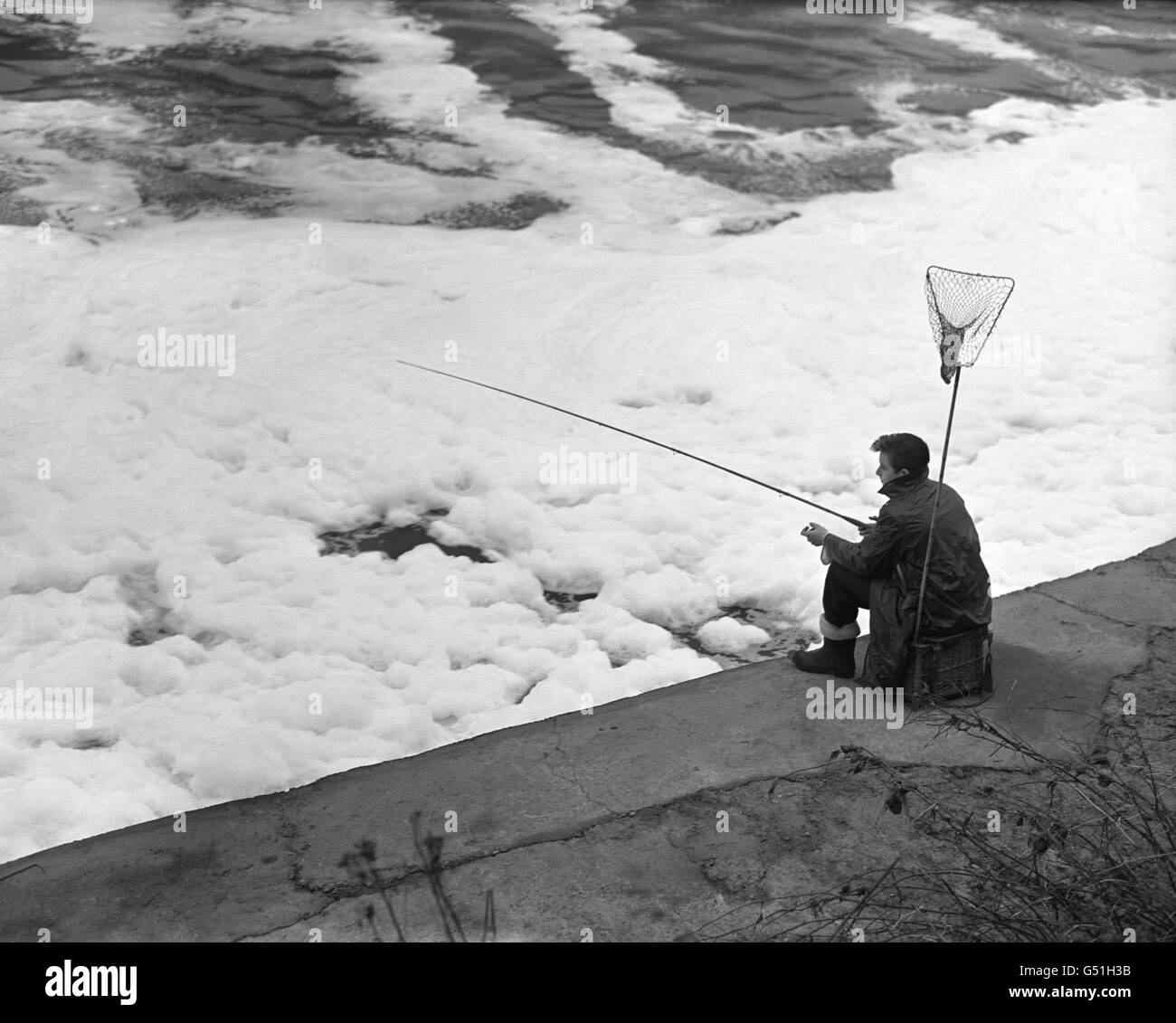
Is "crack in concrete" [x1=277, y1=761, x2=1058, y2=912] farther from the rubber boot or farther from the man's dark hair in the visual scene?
the man's dark hair

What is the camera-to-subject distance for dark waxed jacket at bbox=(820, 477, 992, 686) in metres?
4.94

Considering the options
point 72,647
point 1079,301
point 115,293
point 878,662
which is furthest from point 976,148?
point 72,647

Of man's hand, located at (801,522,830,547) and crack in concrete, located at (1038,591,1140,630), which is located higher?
man's hand, located at (801,522,830,547)

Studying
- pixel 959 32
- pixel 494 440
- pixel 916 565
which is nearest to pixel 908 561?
pixel 916 565

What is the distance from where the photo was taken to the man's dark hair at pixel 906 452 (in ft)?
16.2

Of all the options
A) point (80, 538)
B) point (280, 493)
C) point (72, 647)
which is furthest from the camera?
point (280, 493)

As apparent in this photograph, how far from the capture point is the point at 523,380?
27.7 ft

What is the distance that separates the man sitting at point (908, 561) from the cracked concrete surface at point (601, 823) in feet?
1.06

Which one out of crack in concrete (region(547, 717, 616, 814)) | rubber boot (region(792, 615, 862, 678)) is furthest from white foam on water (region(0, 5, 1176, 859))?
rubber boot (region(792, 615, 862, 678))

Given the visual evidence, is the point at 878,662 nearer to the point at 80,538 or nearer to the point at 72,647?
the point at 72,647

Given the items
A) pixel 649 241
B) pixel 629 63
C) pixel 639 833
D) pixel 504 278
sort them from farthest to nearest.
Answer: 1. pixel 629 63
2. pixel 649 241
3. pixel 504 278
4. pixel 639 833

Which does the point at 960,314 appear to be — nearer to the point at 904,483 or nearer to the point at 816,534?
the point at 904,483

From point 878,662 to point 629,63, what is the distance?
10.6m

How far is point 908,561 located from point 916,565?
0.04 meters
